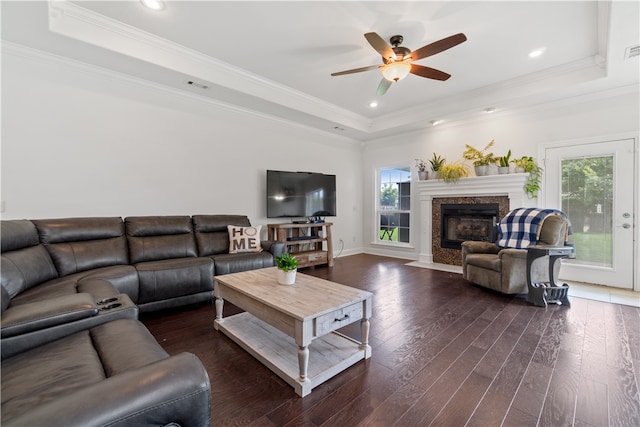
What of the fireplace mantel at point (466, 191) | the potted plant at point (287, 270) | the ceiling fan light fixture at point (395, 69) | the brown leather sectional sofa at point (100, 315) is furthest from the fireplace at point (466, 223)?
the potted plant at point (287, 270)

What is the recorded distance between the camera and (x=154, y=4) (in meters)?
2.53

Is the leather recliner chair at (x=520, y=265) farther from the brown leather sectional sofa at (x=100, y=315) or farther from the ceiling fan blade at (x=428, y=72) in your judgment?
the brown leather sectional sofa at (x=100, y=315)

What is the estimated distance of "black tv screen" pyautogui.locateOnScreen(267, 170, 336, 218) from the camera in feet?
15.9

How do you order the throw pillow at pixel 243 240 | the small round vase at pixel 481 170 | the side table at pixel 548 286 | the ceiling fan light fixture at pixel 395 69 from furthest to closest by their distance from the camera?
the small round vase at pixel 481 170 → the throw pillow at pixel 243 240 → the side table at pixel 548 286 → the ceiling fan light fixture at pixel 395 69

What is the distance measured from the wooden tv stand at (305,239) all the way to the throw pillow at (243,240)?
82 centimetres

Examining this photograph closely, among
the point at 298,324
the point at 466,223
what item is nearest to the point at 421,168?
the point at 466,223

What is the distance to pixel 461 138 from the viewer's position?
516cm

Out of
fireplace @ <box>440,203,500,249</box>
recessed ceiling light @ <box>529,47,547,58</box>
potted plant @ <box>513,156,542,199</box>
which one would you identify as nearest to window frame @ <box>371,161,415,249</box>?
fireplace @ <box>440,203,500,249</box>

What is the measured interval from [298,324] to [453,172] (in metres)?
4.28

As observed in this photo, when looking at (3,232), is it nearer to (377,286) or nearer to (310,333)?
(310,333)

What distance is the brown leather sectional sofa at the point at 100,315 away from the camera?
0.81 meters

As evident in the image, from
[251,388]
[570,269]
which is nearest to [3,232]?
[251,388]

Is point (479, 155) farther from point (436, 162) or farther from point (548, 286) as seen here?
point (548, 286)

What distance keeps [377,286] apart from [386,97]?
3.11 metres
